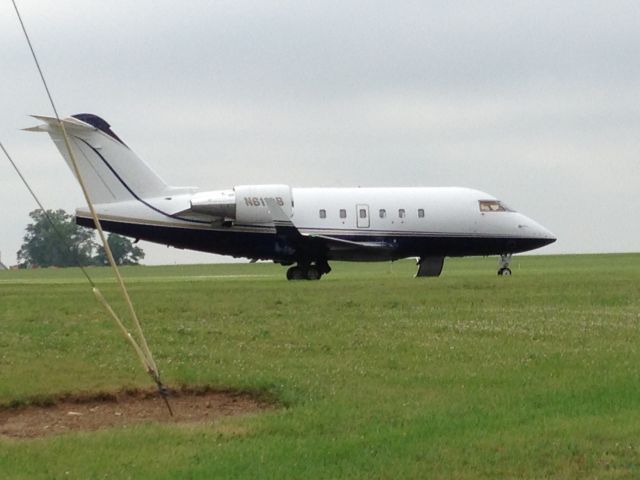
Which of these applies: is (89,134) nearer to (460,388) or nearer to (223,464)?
(460,388)

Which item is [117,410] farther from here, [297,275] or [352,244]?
[297,275]

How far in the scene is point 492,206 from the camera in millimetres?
46000

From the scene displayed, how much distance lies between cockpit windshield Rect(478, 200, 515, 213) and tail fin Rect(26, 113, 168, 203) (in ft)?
42.1

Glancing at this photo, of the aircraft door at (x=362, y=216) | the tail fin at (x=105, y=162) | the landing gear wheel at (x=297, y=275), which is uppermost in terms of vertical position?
the tail fin at (x=105, y=162)

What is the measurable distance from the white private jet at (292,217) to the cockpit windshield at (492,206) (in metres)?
0.05

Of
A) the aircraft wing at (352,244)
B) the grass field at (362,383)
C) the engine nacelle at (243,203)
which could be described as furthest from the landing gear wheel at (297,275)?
the grass field at (362,383)

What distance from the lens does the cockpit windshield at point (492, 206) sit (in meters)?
45.8

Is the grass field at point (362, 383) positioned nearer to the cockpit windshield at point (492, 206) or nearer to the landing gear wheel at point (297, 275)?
the landing gear wheel at point (297, 275)

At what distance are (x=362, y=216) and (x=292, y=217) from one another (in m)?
2.73

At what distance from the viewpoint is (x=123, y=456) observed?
10508 mm

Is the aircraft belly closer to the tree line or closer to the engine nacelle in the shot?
the engine nacelle

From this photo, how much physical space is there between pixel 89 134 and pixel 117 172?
1697mm

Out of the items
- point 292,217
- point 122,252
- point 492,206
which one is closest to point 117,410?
point 292,217

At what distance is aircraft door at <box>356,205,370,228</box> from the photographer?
4403 centimetres
